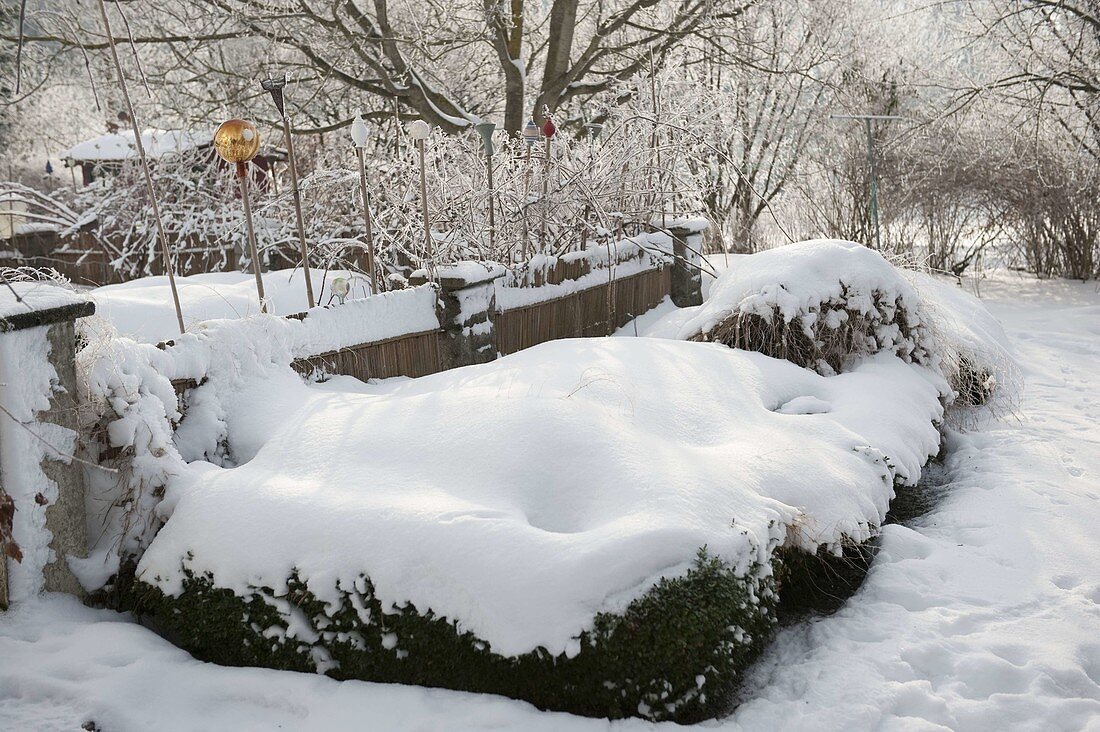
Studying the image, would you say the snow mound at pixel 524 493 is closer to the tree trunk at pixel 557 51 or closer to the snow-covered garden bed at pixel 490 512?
the snow-covered garden bed at pixel 490 512

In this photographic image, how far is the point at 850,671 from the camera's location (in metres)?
2.96

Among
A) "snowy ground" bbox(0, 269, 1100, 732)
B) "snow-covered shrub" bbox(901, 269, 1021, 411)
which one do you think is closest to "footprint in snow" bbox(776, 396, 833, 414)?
"snowy ground" bbox(0, 269, 1100, 732)

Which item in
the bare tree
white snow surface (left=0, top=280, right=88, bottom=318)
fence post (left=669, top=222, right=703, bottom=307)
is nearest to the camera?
white snow surface (left=0, top=280, right=88, bottom=318)

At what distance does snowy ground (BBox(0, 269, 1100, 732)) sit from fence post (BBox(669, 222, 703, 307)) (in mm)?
4394

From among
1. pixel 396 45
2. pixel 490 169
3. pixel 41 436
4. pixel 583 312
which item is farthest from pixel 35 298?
pixel 396 45

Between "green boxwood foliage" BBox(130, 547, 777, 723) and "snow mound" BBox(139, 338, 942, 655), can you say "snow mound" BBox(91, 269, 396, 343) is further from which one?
"green boxwood foliage" BBox(130, 547, 777, 723)

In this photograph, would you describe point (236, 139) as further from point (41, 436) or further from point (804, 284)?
point (804, 284)

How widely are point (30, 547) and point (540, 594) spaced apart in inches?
72.3

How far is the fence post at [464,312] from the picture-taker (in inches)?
199

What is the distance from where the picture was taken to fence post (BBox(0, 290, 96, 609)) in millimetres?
2992

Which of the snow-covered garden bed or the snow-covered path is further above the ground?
the snow-covered garden bed

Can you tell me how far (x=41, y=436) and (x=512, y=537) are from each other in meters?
1.67

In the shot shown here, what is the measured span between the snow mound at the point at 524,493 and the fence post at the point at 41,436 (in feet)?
1.05

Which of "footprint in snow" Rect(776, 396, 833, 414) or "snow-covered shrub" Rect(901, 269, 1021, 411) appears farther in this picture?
"snow-covered shrub" Rect(901, 269, 1021, 411)
